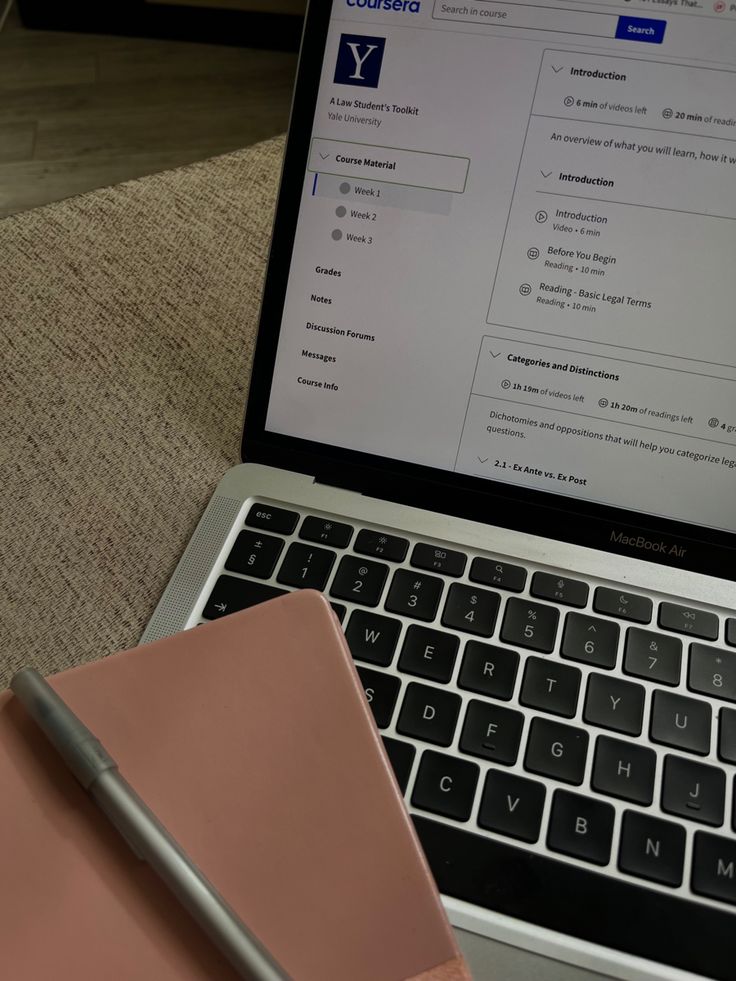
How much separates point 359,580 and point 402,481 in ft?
0.18

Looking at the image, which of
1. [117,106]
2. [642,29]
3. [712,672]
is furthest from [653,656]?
[117,106]

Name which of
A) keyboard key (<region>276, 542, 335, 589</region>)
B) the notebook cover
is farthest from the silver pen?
keyboard key (<region>276, 542, 335, 589</region>)

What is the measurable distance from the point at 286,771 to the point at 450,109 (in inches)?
10.0

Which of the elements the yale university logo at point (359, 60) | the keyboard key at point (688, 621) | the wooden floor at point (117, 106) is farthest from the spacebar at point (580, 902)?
the wooden floor at point (117, 106)

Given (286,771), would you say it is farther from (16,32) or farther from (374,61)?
(16,32)

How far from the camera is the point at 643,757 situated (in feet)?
0.97

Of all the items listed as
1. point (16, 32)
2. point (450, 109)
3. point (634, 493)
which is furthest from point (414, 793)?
point (16, 32)

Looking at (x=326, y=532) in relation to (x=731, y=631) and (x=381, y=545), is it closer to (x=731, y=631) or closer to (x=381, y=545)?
(x=381, y=545)

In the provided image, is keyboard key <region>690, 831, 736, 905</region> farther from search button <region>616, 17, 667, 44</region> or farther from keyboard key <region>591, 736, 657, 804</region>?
search button <region>616, 17, 667, 44</region>

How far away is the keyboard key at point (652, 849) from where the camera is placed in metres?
0.27

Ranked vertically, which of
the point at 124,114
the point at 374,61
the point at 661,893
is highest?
the point at 374,61

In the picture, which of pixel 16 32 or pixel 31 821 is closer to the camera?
pixel 31 821

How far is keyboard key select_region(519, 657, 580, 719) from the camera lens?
31 centimetres

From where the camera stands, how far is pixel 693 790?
29 centimetres
